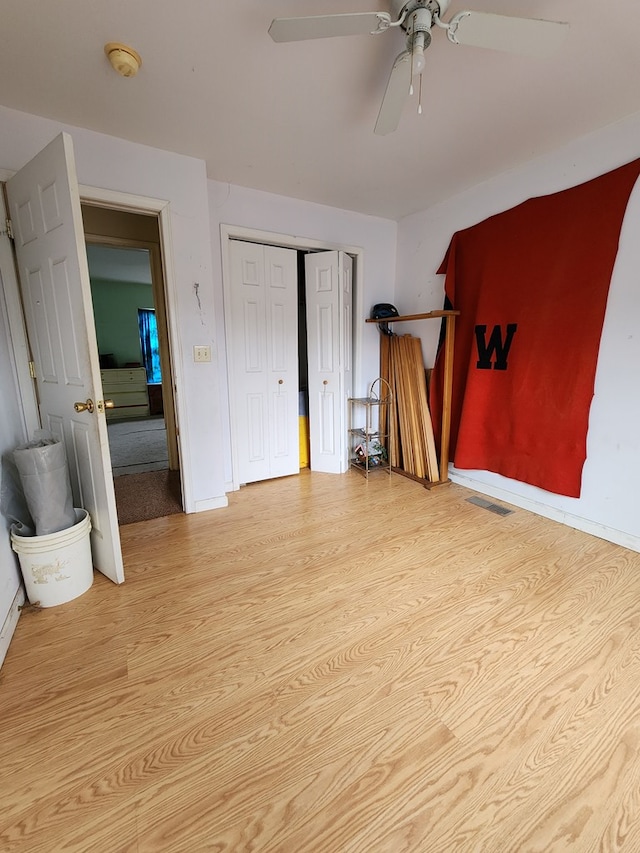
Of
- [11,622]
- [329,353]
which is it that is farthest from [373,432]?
[11,622]

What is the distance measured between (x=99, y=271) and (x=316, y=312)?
4.65 m

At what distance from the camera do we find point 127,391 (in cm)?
704

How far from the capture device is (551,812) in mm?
990

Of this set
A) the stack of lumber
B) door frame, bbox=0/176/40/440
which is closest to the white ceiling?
door frame, bbox=0/176/40/440

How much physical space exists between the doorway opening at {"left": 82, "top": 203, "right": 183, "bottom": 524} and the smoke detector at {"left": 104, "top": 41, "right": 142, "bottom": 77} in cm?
101

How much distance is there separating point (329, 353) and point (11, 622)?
2806 millimetres

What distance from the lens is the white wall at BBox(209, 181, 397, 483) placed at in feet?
9.52

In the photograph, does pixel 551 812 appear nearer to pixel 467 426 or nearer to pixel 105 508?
pixel 105 508

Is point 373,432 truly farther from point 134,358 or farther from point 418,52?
point 134,358

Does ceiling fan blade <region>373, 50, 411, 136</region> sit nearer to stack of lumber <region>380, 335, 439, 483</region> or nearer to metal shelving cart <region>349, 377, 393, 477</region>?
stack of lumber <region>380, 335, 439, 483</region>

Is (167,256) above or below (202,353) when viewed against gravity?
above

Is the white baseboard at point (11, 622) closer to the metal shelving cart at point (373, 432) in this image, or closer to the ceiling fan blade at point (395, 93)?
the metal shelving cart at point (373, 432)

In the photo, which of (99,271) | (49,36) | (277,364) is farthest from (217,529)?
(99,271)

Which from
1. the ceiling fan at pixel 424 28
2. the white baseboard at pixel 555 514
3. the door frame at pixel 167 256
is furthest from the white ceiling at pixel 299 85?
the white baseboard at pixel 555 514
